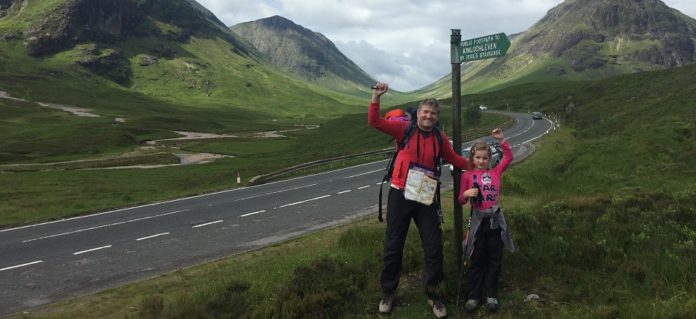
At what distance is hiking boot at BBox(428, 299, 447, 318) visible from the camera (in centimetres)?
559

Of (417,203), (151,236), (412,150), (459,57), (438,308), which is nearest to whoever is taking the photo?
(438,308)

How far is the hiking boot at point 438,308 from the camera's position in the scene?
5589 millimetres

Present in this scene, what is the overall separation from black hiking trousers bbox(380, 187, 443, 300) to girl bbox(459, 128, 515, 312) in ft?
1.44

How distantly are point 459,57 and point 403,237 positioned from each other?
103 inches

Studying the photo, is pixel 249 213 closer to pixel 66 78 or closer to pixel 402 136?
pixel 402 136

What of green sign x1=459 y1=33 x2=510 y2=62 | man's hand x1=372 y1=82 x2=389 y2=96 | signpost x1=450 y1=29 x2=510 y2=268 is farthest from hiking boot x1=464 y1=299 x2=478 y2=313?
green sign x1=459 y1=33 x2=510 y2=62

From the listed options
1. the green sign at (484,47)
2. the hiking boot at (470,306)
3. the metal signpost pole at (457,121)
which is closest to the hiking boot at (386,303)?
the hiking boot at (470,306)

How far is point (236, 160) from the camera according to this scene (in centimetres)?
6116

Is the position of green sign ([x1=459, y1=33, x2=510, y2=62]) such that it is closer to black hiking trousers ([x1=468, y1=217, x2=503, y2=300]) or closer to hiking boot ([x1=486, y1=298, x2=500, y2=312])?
black hiking trousers ([x1=468, y1=217, x2=503, y2=300])

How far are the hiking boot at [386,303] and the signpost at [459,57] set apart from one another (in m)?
1.16

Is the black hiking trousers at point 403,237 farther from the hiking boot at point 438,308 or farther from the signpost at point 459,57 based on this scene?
the signpost at point 459,57

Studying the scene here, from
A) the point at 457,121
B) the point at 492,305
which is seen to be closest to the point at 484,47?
the point at 457,121

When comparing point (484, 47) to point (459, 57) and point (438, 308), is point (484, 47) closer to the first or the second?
point (459, 57)

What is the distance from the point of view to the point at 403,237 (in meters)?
6.07
